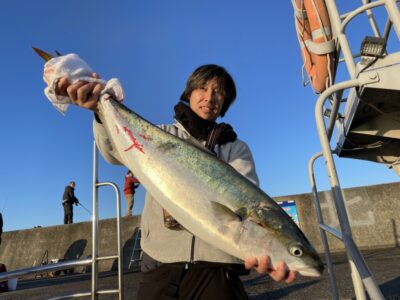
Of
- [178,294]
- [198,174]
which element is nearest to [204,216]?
[198,174]

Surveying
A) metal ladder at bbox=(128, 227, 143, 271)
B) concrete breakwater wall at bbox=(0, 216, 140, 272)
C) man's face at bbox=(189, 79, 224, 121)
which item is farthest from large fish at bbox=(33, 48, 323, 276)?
concrete breakwater wall at bbox=(0, 216, 140, 272)

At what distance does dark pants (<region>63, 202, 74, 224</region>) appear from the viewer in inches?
528

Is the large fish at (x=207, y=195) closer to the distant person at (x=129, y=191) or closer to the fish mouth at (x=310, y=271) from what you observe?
the fish mouth at (x=310, y=271)

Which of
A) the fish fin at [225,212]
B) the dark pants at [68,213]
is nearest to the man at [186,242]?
the fish fin at [225,212]

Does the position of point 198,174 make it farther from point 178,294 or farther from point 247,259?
point 178,294

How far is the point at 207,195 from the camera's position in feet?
4.98

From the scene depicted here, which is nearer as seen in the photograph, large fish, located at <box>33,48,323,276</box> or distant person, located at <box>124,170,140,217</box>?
large fish, located at <box>33,48,323,276</box>

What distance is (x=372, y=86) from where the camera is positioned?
2.00 metres

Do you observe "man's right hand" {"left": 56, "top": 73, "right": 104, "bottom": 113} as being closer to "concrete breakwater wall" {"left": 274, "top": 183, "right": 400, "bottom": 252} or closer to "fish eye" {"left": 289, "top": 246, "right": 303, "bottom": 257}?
"fish eye" {"left": 289, "top": 246, "right": 303, "bottom": 257}

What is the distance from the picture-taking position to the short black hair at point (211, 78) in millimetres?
2250

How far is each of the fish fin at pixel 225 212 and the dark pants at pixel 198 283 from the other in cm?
44

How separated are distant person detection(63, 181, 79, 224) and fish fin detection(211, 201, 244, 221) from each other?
1342 centimetres

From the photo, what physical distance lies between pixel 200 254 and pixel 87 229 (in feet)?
34.6

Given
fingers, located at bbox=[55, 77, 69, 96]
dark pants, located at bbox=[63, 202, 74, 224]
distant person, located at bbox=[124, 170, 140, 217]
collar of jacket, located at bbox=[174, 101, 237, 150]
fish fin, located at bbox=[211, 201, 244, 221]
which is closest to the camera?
fish fin, located at bbox=[211, 201, 244, 221]
